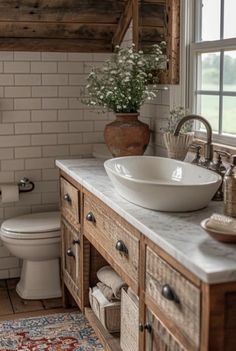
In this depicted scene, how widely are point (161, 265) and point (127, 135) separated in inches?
57.0

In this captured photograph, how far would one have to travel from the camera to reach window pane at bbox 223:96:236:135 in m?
2.68

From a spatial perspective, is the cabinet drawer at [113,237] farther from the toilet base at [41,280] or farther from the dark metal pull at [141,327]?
the toilet base at [41,280]

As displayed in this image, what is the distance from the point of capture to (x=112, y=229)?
2.35m

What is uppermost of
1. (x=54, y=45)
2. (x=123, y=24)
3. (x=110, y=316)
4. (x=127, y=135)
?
(x=123, y=24)

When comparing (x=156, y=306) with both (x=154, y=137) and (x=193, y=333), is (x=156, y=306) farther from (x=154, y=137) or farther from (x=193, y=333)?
(x=154, y=137)

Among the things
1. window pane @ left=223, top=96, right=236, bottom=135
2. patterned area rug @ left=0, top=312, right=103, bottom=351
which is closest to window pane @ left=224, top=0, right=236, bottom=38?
window pane @ left=223, top=96, right=236, bottom=135

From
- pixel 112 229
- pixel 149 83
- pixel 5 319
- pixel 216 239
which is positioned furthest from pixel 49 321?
pixel 216 239

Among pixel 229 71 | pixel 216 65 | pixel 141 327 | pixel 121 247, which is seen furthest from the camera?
pixel 216 65

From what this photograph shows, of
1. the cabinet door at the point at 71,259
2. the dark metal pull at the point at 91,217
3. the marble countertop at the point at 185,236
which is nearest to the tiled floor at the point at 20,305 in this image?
the cabinet door at the point at 71,259

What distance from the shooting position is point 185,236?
1784 mm

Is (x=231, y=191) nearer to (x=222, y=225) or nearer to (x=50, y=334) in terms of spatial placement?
(x=222, y=225)

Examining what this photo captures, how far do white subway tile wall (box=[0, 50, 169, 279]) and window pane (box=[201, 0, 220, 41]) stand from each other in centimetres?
118

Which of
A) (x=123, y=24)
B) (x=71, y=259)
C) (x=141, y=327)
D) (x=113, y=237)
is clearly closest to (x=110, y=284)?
(x=113, y=237)

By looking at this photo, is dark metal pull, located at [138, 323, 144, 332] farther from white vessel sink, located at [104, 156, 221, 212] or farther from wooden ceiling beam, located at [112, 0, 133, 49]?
wooden ceiling beam, located at [112, 0, 133, 49]
